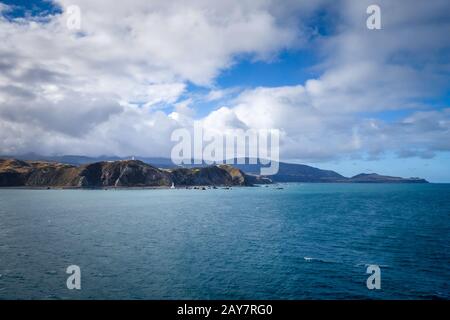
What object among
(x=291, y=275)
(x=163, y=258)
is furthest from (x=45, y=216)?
(x=291, y=275)

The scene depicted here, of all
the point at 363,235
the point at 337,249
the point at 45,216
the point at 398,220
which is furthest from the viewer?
the point at 45,216
